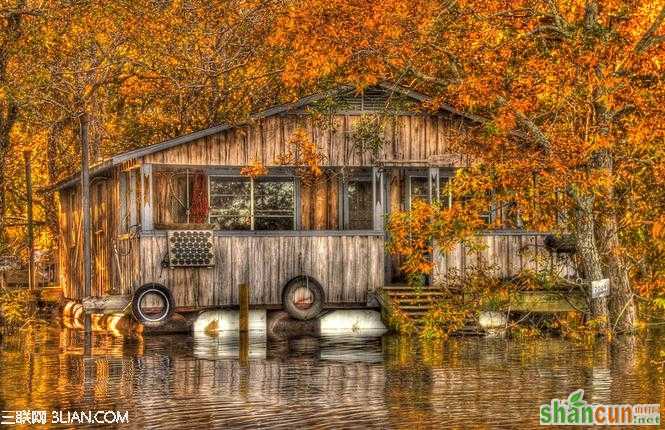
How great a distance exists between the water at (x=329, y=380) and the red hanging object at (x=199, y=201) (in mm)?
4093

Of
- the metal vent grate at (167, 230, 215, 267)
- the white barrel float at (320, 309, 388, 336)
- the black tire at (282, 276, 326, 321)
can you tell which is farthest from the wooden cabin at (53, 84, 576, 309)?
the black tire at (282, 276, 326, 321)

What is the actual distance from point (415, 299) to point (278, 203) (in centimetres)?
412

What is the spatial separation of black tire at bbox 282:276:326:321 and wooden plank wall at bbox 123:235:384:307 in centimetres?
40

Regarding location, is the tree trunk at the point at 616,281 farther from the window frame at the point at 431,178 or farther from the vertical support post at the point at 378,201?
the vertical support post at the point at 378,201

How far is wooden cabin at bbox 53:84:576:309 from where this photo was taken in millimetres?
32969

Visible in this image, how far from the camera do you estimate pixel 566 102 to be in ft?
85.8

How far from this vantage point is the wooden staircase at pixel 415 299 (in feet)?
106

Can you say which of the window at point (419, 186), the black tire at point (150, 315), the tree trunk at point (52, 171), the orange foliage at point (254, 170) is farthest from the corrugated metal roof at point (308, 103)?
the tree trunk at point (52, 171)

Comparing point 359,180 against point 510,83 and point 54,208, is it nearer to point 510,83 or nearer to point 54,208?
point 510,83

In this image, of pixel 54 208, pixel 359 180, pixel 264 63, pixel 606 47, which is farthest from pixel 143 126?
pixel 606 47

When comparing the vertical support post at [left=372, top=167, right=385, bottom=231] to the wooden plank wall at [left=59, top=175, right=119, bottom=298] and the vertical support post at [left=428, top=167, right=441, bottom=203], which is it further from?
the wooden plank wall at [left=59, top=175, right=119, bottom=298]

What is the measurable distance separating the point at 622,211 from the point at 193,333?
1055 cm

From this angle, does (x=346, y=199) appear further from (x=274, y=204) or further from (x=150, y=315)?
(x=150, y=315)

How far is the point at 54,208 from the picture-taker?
53312 millimetres
